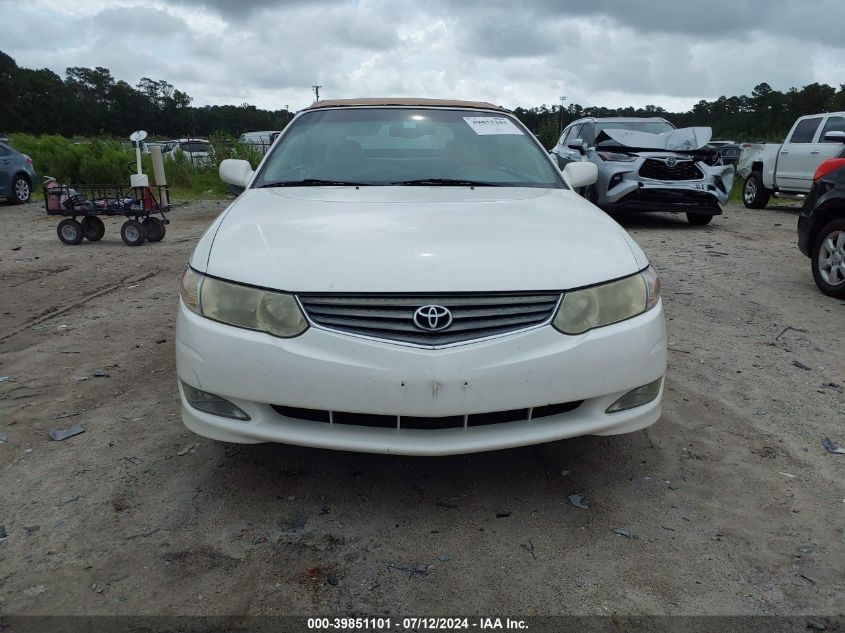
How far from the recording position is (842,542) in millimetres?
2445

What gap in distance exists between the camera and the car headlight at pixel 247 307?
7.86ft

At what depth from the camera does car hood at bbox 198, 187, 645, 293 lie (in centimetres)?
242

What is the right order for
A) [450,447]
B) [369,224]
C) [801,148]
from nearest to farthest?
[450,447]
[369,224]
[801,148]

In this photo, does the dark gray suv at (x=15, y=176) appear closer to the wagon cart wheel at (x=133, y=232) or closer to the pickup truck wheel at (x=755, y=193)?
the wagon cart wheel at (x=133, y=232)

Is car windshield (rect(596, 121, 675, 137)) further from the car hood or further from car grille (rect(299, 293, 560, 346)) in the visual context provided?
car grille (rect(299, 293, 560, 346))

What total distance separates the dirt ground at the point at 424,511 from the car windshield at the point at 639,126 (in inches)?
315

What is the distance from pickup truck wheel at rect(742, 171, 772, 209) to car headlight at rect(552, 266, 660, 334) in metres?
13.2

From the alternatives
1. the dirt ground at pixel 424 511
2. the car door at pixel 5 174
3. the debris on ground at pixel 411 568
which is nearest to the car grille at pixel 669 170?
the dirt ground at pixel 424 511

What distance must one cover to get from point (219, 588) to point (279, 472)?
81cm

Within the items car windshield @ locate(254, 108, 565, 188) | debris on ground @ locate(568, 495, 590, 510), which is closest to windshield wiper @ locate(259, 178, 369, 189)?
car windshield @ locate(254, 108, 565, 188)

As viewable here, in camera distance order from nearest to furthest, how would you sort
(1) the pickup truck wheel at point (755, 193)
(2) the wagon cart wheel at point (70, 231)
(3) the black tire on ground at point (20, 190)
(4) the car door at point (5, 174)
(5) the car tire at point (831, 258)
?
(5) the car tire at point (831, 258) < (2) the wagon cart wheel at point (70, 231) < (1) the pickup truck wheel at point (755, 193) < (4) the car door at point (5, 174) < (3) the black tire on ground at point (20, 190)

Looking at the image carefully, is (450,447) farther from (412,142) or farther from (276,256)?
(412,142)

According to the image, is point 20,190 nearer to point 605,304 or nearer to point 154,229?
point 154,229

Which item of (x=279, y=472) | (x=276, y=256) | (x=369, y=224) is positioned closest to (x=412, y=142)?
(x=369, y=224)
